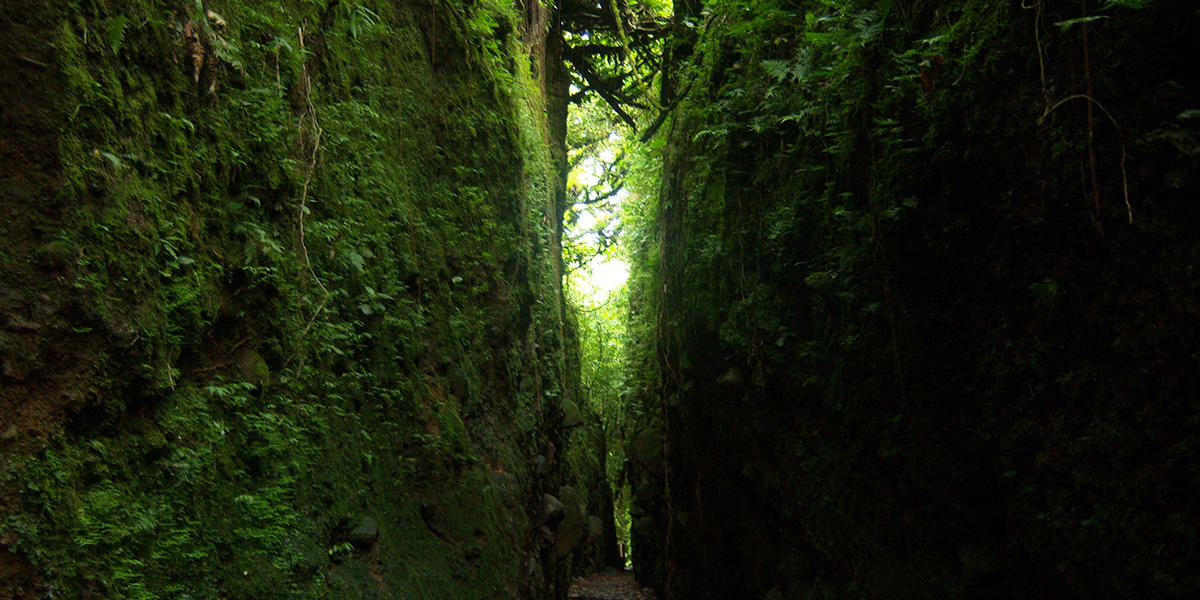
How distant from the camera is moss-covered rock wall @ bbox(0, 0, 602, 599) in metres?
2.50

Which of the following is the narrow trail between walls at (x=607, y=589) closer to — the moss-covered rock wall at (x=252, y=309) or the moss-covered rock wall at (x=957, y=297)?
the moss-covered rock wall at (x=957, y=297)

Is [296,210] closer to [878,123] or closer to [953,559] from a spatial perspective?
[878,123]

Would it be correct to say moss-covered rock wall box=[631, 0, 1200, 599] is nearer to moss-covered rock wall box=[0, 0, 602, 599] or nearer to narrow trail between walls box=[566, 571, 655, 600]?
moss-covered rock wall box=[0, 0, 602, 599]

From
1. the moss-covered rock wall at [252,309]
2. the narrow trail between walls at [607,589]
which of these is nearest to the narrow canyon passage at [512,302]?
the moss-covered rock wall at [252,309]

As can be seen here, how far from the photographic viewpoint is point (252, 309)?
3701 millimetres

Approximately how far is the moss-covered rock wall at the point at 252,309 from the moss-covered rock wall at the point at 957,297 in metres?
2.74

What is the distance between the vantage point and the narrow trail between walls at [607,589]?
463 inches

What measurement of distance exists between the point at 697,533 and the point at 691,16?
289 inches

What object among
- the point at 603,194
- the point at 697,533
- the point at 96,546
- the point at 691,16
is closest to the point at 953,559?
the point at 96,546

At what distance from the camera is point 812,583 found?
223 inches

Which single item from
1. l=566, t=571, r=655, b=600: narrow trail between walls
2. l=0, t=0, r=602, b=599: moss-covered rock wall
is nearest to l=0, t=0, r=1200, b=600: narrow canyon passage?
l=0, t=0, r=602, b=599: moss-covered rock wall

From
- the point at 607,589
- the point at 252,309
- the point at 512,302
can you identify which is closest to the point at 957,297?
the point at 252,309

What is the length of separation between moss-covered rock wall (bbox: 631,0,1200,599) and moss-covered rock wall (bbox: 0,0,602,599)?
2736 mm

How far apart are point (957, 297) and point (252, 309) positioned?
163 inches
